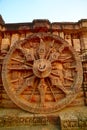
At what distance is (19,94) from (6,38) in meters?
2.06

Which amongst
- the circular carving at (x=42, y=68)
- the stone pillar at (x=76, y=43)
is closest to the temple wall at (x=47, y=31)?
the stone pillar at (x=76, y=43)

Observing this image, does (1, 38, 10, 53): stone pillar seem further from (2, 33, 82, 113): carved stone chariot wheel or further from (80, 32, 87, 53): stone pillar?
(80, 32, 87, 53): stone pillar

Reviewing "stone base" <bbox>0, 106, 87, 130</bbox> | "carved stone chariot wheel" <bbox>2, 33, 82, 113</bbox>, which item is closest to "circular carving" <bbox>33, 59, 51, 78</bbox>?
"carved stone chariot wheel" <bbox>2, 33, 82, 113</bbox>

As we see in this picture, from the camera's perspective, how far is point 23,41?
5.54 m

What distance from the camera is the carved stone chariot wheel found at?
15.9 ft

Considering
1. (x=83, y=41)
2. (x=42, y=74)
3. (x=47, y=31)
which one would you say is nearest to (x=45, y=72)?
(x=42, y=74)

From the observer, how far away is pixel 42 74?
5.00m

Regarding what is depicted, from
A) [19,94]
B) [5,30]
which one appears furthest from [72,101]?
[5,30]

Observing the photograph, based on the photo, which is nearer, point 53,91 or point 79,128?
point 79,128

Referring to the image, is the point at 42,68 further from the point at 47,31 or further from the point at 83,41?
the point at 83,41

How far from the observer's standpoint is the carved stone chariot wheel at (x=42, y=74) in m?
4.85

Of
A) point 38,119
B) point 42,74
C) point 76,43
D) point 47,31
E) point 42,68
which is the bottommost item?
point 38,119

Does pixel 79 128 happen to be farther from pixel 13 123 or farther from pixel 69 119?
pixel 13 123

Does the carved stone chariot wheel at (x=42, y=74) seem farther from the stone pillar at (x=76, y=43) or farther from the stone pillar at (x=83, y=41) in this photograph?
the stone pillar at (x=83, y=41)
